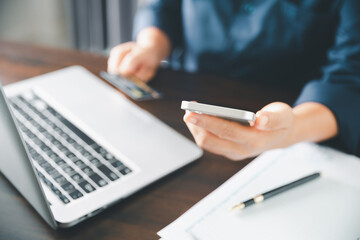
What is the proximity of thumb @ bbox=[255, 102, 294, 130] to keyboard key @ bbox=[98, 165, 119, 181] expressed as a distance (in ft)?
0.58

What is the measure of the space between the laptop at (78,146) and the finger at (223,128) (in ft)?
0.31

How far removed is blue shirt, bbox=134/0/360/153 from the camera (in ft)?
1.88

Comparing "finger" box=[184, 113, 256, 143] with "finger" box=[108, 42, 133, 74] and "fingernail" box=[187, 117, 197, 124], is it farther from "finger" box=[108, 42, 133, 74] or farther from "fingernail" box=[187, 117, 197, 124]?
"finger" box=[108, 42, 133, 74]

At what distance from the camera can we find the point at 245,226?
0.41m

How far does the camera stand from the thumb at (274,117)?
41 centimetres

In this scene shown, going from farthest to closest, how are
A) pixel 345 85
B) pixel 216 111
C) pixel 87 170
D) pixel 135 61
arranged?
1. pixel 135 61
2. pixel 345 85
3. pixel 87 170
4. pixel 216 111

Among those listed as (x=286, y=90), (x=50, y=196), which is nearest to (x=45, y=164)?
(x=50, y=196)

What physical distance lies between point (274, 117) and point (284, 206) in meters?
0.10

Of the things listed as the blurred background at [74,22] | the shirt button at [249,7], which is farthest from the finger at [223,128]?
the blurred background at [74,22]

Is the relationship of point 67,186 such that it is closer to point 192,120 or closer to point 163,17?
point 192,120

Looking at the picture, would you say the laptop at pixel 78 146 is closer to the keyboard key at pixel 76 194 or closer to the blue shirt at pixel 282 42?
the keyboard key at pixel 76 194

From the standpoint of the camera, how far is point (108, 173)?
45cm

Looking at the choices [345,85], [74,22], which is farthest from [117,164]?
[74,22]

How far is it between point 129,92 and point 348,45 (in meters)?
0.37
